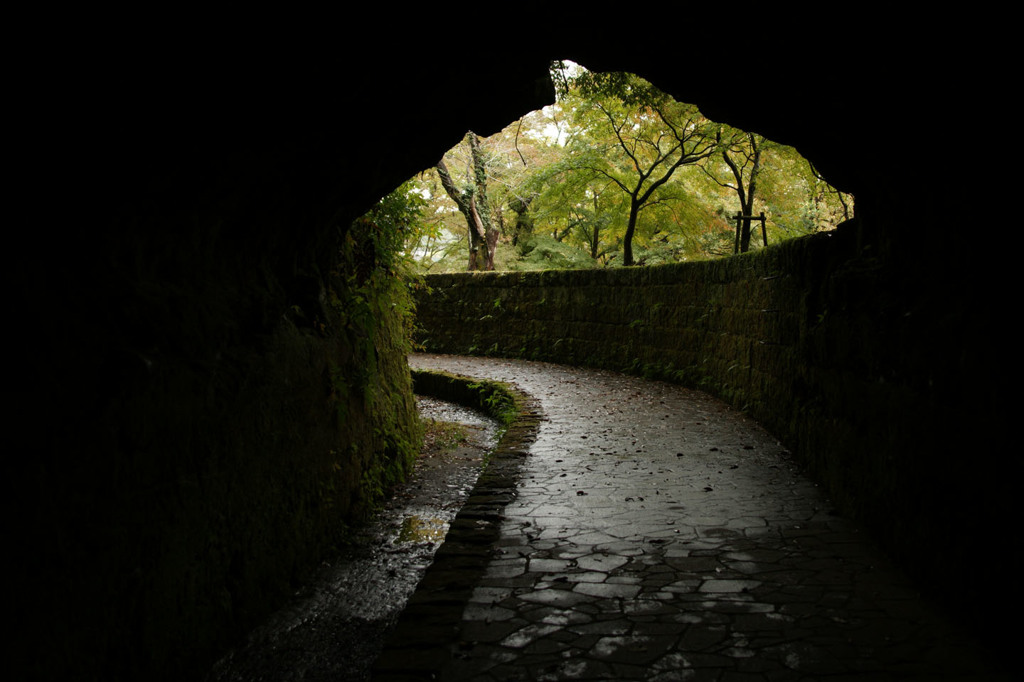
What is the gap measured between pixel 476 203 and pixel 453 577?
60.0 ft

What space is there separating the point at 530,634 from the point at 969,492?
201 cm

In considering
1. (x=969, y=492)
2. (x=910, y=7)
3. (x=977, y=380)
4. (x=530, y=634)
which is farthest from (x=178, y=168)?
(x=969, y=492)

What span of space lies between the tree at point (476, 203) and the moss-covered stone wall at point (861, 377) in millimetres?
10077

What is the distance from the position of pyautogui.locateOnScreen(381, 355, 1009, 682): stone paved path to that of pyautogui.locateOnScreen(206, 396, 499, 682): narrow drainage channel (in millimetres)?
584

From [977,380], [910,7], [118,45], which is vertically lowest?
[977,380]

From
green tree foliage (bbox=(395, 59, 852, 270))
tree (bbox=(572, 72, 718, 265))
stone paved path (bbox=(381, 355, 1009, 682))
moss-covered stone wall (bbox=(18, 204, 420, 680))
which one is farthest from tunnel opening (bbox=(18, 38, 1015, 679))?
tree (bbox=(572, 72, 718, 265))

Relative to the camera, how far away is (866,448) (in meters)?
4.19

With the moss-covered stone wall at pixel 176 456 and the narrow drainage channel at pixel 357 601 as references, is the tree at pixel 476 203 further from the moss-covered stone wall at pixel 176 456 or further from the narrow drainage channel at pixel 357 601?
the moss-covered stone wall at pixel 176 456

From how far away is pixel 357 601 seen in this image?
382 cm

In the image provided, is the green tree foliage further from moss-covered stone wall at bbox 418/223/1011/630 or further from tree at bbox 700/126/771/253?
moss-covered stone wall at bbox 418/223/1011/630

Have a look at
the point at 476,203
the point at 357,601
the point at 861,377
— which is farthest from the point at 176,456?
the point at 476,203

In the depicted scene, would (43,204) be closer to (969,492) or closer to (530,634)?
(530,634)

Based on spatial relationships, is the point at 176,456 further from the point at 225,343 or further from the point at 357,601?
the point at 357,601

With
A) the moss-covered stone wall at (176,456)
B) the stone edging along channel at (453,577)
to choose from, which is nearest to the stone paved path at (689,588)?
the stone edging along channel at (453,577)
